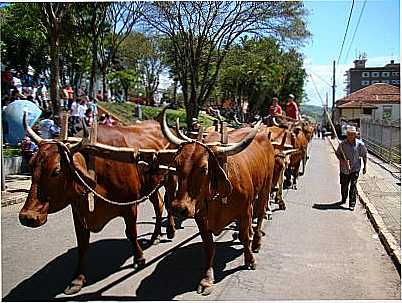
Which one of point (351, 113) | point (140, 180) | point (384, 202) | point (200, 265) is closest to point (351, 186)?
point (384, 202)

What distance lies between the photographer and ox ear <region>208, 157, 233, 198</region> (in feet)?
17.9

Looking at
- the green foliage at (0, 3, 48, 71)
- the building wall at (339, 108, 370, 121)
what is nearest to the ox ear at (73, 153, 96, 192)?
the green foliage at (0, 3, 48, 71)

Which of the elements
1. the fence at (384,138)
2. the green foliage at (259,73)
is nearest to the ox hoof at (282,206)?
the fence at (384,138)

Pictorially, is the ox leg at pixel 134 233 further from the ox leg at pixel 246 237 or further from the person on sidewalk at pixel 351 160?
the person on sidewalk at pixel 351 160

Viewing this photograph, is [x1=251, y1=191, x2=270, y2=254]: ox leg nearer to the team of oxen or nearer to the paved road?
the team of oxen

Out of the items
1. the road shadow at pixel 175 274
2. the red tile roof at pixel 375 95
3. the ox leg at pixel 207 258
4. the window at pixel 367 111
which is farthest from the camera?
the window at pixel 367 111

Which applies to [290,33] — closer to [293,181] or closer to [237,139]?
[293,181]

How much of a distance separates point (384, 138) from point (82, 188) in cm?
1677

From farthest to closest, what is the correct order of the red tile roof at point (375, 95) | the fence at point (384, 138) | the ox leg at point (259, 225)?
the fence at point (384, 138) → the red tile roof at point (375, 95) → the ox leg at point (259, 225)

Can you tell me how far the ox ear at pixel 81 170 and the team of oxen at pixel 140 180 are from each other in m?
0.01

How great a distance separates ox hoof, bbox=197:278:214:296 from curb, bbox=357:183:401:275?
2.53 meters

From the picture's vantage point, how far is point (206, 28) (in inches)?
703

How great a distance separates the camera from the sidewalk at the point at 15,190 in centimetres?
1086

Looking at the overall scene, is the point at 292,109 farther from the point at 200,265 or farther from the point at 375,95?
the point at 200,265
